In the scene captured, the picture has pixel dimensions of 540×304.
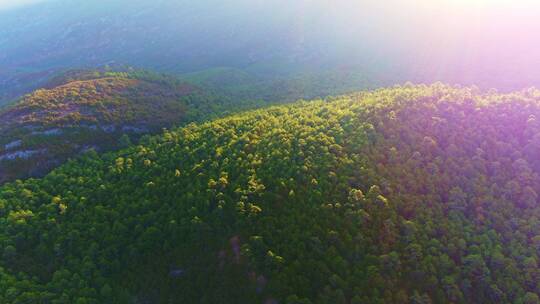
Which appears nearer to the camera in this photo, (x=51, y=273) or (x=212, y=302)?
(x=212, y=302)

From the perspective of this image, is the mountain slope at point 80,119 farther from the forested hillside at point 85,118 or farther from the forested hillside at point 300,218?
the forested hillside at point 300,218

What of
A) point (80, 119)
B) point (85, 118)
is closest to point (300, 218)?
point (85, 118)

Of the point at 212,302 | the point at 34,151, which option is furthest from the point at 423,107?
the point at 34,151

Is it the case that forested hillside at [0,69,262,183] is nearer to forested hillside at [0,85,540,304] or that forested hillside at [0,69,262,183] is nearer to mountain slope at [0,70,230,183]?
mountain slope at [0,70,230,183]

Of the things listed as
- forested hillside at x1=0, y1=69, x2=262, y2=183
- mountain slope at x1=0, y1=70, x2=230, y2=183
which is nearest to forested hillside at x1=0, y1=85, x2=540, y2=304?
mountain slope at x1=0, y1=70, x2=230, y2=183

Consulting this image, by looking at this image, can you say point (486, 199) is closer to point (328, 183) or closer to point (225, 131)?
point (328, 183)

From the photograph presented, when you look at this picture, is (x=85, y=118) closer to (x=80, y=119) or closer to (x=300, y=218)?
(x=80, y=119)
